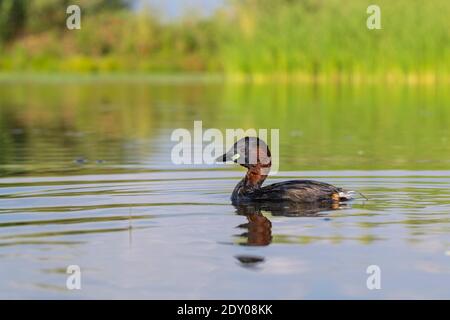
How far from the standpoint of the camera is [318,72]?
40.2 metres

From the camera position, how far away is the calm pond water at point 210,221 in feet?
19.6

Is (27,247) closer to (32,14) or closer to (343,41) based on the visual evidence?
(343,41)

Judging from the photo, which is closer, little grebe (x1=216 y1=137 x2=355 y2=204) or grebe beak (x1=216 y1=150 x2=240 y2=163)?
little grebe (x1=216 y1=137 x2=355 y2=204)

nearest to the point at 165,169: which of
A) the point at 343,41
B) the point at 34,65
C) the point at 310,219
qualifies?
the point at 310,219

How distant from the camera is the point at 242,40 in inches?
1668
